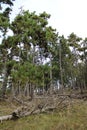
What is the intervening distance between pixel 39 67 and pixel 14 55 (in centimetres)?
291

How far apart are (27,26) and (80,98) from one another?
11.0 metres

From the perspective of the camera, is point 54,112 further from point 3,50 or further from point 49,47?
point 49,47

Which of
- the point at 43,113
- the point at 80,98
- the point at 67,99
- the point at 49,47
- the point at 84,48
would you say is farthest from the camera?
the point at 84,48

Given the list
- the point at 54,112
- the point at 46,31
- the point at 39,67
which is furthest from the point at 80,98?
the point at 46,31

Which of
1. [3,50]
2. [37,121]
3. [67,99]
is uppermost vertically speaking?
[3,50]

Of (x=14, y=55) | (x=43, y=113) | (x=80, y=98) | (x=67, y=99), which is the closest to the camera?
(x=43, y=113)

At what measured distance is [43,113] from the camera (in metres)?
13.0

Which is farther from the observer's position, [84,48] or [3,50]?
[84,48]

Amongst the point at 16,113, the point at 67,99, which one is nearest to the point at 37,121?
the point at 16,113

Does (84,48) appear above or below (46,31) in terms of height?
above

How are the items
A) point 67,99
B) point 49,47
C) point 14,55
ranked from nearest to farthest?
point 67,99 → point 14,55 → point 49,47

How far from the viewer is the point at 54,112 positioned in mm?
13109

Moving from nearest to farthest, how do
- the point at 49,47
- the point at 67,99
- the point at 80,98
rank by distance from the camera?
1. the point at 67,99
2. the point at 80,98
3. the point at 49,47

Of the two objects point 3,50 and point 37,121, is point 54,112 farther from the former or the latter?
point 3,50
